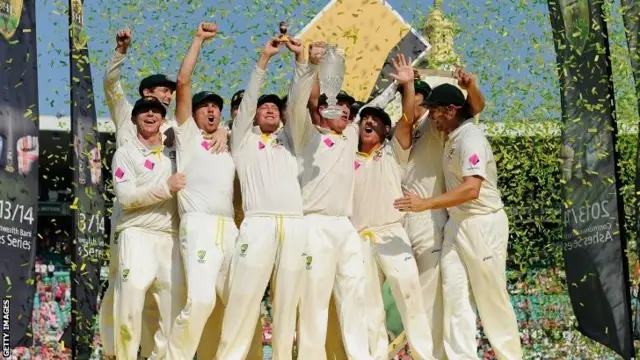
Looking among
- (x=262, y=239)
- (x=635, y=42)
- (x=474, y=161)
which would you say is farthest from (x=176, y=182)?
→ (x=635, y=42)

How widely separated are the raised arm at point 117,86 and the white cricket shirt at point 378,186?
1.91 m

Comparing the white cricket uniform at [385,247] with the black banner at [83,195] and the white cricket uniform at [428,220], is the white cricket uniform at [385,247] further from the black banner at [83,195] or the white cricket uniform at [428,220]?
the black banner at [83,195]

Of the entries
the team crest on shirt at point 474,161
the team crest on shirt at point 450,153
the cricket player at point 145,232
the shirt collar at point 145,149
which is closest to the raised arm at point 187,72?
the cricket player at point 145,232

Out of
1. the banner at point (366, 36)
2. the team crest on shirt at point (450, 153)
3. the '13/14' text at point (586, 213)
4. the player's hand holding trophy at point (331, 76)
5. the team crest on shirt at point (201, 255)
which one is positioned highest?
the banner at point (366, 36)

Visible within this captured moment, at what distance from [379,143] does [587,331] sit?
3.34 metres

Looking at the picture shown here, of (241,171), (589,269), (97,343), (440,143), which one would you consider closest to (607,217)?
(589,269)

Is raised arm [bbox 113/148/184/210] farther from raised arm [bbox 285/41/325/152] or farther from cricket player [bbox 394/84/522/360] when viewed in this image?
cricket player [bbox 394/84/522/360]

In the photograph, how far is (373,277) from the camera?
8414mm

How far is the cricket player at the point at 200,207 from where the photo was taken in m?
7.70

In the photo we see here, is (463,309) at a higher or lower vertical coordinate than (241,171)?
lower

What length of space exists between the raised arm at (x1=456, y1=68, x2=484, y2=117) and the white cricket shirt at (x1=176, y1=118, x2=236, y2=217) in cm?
191

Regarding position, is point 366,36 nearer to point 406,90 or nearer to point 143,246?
point 406,90

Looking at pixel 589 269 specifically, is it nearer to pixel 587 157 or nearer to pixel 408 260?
pixel 587 157

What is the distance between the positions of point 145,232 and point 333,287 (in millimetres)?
1515
